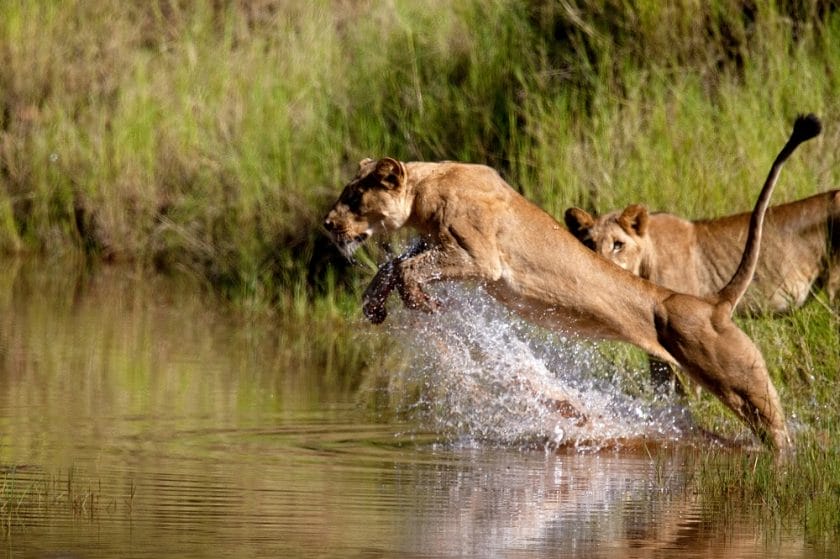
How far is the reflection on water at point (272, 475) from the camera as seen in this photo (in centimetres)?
553

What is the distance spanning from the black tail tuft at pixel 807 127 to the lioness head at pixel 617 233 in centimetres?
174

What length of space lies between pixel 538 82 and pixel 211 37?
5143mm

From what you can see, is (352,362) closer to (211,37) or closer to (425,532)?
(425,532)

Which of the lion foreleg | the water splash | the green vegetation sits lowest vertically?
the water splash

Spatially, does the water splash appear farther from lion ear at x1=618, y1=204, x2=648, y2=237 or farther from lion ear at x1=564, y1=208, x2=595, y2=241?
lion ear at x1=618, y1=204, x2=648, y2=237

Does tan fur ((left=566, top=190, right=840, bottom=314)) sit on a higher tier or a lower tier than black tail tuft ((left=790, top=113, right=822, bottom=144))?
lower

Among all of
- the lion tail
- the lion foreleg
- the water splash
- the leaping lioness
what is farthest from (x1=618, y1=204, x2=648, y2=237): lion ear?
the lion foreleg

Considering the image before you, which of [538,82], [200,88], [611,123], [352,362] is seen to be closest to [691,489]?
[352,362]

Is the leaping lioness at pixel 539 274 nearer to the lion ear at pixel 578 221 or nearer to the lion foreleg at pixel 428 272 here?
the lion foreleg at pixel 428 272

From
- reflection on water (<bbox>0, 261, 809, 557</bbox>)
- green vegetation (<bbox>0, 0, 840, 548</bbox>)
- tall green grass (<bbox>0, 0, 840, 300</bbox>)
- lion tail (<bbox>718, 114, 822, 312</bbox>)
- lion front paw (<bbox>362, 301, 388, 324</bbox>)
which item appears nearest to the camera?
reflection on water (<bbox>0, 261, 809, 557</bbox>)

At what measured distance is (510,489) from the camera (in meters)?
6.70

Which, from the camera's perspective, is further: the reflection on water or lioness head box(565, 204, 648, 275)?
lioness head box(565, 204, 648, 275)

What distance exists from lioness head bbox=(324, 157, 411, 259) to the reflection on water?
0.84 metres

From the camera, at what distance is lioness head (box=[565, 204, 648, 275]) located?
9367mm
